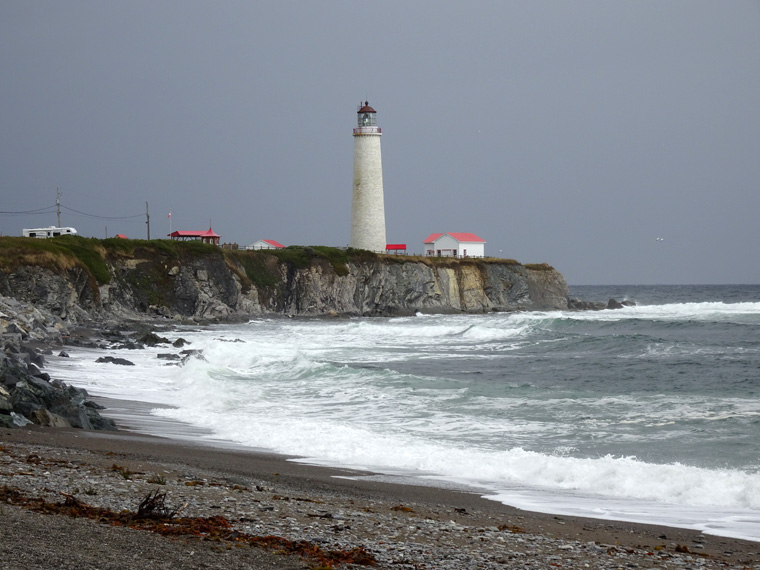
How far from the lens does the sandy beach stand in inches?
210

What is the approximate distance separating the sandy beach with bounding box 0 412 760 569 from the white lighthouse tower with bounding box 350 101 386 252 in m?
48.3

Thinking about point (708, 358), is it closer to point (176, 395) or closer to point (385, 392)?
point (385, 392)

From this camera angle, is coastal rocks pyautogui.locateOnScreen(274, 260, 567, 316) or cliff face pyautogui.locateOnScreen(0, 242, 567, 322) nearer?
cliff face pyautogui.locateOnScreen(0, 242, 567, 322)

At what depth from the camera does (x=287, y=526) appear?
21.1 ft

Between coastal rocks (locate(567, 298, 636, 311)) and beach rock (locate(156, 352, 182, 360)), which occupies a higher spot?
coastal rocks (locate(567, 298, 636, 311))

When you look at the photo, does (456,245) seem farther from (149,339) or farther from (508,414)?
(508,414)

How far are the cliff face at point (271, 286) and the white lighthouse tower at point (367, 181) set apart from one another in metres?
2.78

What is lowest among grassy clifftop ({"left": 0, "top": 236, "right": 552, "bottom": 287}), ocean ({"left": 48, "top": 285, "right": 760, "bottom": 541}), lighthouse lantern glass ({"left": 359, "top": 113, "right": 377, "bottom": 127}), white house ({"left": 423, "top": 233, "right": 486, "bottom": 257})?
ocean ({"left": 48, "top": 285, "right": 760, "bottom": 541})

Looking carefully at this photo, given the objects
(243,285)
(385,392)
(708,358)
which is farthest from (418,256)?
(385,392)

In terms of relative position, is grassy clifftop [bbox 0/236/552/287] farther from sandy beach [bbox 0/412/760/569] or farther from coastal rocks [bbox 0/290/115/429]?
sandy beach [bbox 0/412/760/569]

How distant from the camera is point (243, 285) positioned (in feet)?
162

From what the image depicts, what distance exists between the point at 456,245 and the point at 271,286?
2256 cm

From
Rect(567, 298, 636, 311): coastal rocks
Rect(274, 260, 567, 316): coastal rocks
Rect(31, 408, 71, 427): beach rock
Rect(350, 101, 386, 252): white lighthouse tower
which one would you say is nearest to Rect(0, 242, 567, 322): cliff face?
Rect(274, 260, 567, 316): coastal rocks

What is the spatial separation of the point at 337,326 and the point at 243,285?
8.91m
